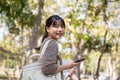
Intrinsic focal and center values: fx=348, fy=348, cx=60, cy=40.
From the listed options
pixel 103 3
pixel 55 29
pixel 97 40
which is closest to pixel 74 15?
pixel 103 3

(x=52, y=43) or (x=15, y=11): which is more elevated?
(x=52, y=43)

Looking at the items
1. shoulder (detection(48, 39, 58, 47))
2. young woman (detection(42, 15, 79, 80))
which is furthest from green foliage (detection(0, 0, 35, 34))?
shoulder (detection(48, 39, 58, 47))

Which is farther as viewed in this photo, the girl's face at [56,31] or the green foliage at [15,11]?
the green foliage at [15,11]

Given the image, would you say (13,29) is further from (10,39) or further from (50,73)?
(10,39)

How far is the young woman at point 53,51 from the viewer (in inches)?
105

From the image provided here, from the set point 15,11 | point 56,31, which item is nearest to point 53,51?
point 56,31

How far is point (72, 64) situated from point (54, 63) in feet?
0.51

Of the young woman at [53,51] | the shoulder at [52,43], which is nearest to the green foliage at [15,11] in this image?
the young woman at [53,51]

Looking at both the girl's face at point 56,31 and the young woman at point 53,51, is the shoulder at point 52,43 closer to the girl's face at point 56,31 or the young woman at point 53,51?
the young woman at point 53,51

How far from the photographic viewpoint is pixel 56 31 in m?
2.88

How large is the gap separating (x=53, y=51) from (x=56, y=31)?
10.1 inches

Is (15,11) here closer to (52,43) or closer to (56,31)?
(56,31)

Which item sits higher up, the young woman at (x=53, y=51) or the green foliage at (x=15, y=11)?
the young woman at (x=53, y=51)

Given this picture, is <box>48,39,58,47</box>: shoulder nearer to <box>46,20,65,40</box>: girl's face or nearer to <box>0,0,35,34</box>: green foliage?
<box>46,20,65,40</box>: girl's face
